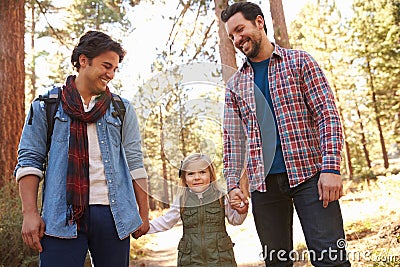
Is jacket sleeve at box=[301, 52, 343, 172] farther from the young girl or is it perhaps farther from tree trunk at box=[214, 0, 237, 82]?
tree trunk at box=[214, 0, 237, 82]

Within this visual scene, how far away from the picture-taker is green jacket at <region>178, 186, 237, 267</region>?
3.06m

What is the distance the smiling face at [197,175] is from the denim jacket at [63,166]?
41.5 inches

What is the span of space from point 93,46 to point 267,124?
115 centimetres

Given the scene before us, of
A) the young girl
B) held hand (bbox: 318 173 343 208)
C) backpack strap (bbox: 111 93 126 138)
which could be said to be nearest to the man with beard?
held hand (bbox: 318 173 343 208)

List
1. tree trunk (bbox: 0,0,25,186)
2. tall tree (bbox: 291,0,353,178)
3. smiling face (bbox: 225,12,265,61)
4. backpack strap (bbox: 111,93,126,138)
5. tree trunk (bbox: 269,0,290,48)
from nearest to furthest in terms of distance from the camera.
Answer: backpack strap (bbox: 111,93,126,138)
smiling face (bbox: 225,12,265,61)
tree trunk (bbox: 0,0,25,186)
tree trunk (bbox: 269,0,290,48)
tall tree (bbox: 291,0,353,178)

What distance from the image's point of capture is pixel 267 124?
2.52 meters

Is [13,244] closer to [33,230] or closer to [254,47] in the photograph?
[33,230]

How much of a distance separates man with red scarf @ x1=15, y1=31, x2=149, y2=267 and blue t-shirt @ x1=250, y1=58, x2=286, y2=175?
80 cm

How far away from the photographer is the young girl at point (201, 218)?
3072 mm

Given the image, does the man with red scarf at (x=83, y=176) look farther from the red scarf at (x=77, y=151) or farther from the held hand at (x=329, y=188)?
the held hand at (x=329, y=188)

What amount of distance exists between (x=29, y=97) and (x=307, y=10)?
50.1 ft

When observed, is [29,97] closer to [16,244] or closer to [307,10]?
[307,10]

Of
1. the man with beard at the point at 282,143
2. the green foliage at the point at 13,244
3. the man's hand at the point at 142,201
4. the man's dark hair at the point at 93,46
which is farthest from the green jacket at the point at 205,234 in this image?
the green foliage at the point at 13,244

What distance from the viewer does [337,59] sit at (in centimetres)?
1986
